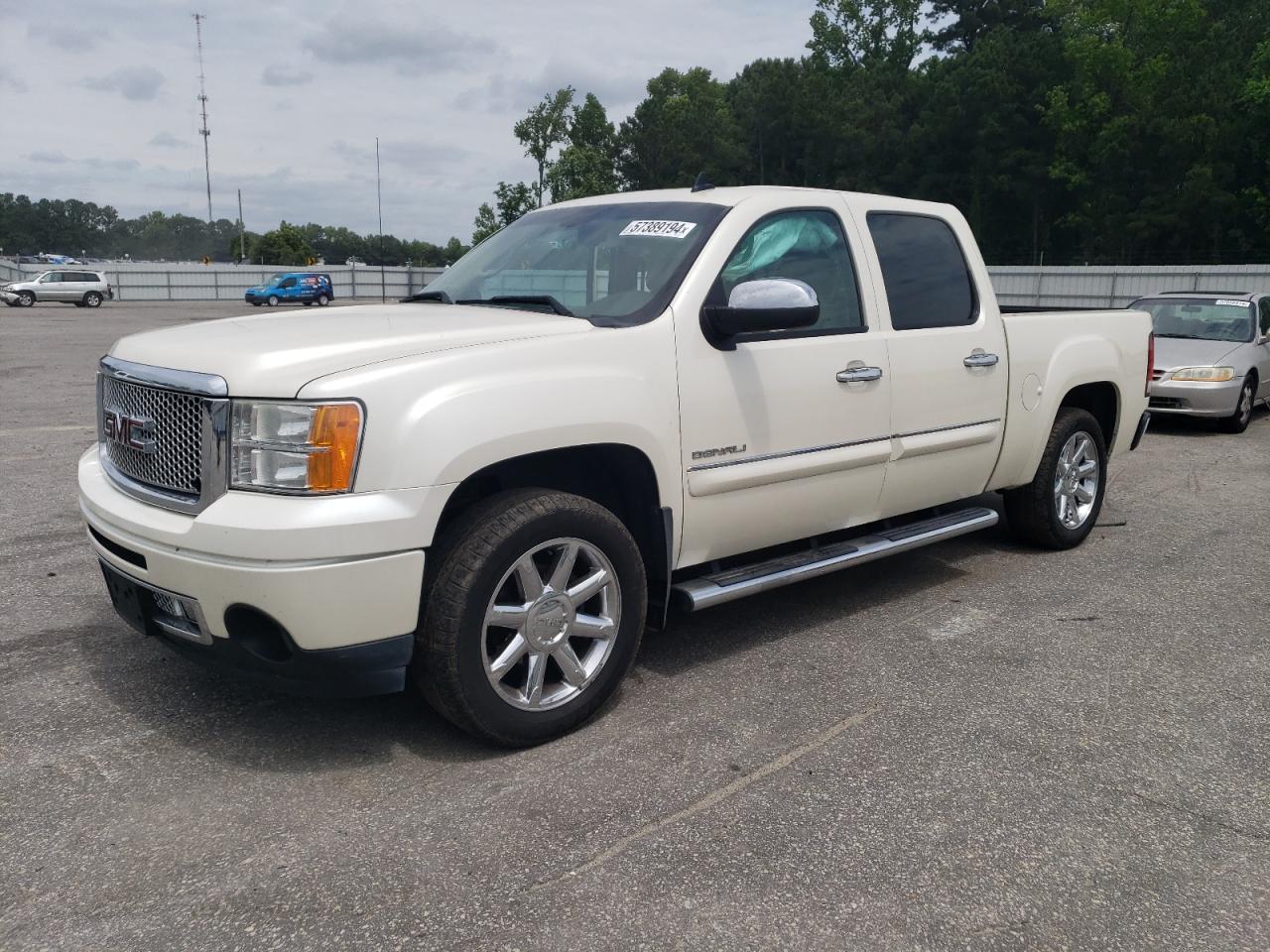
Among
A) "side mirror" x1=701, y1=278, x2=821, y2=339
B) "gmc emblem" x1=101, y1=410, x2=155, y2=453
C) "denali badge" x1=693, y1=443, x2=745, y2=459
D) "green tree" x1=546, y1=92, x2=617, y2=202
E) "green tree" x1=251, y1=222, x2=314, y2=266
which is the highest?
"green tree" x1=546, y1=92, x2=617, y2=202

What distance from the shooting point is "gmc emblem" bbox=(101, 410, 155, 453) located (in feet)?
11.1

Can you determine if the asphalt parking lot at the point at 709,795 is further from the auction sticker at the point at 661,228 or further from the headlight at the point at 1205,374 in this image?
the headlight at the point at 1205,374

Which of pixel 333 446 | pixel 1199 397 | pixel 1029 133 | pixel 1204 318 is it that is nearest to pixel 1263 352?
pixel 1204 318

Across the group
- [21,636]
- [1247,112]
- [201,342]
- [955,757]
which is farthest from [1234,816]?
[1247,112]

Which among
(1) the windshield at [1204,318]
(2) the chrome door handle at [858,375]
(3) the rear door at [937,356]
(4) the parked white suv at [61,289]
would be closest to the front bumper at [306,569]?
(2) the chrome door handle at [858,375]

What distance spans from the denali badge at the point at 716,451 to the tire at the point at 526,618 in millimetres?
438

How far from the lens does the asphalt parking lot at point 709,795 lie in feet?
8.54

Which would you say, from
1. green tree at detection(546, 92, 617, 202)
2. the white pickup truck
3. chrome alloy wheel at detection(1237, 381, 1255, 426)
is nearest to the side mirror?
the white pickup truck

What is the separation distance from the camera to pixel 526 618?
11.1ft

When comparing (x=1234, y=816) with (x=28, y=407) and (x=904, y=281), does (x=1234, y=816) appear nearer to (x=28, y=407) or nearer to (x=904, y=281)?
(x=904, y=281)

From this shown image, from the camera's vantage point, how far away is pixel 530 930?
2539mm

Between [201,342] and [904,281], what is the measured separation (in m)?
2.99

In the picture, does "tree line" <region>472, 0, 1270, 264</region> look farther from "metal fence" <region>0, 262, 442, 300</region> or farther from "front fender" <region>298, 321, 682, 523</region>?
"front fender" <region>298, 321, 682, 523</region>

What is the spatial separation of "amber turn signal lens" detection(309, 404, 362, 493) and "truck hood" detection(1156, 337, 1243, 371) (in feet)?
34.8
